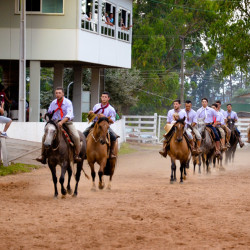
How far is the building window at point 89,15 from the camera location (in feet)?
115

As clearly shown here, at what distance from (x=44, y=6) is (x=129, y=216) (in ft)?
76.5

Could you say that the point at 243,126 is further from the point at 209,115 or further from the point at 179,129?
the point at 179,129

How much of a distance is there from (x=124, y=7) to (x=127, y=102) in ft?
53.8

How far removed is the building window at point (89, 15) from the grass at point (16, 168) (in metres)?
12.6

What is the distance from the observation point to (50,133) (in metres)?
14.6

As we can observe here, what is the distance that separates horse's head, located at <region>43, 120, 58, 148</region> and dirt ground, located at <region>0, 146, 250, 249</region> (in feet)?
3.82

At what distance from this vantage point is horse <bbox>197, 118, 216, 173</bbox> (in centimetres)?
2352

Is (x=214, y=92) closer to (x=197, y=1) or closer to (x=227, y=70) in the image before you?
(x=197, y=1)

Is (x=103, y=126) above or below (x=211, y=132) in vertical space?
above

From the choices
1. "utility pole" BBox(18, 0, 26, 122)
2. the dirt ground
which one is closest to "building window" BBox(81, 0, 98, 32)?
"utility pole" BBox(18, 0, 26, 122)

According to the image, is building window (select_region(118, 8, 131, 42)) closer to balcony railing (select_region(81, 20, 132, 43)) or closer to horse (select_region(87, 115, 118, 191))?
balcony railing (select_region(81, 20, 132, 43))

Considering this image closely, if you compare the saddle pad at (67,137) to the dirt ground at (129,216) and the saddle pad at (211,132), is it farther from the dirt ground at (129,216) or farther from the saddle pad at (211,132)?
the saddle pad at (211,132)

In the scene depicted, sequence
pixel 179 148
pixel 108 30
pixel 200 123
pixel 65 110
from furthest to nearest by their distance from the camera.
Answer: pixel 108 30 < pixel 200 123 < pixel 179 148 < pixel 65 110

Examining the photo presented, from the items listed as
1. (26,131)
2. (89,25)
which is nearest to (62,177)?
(26,131)
